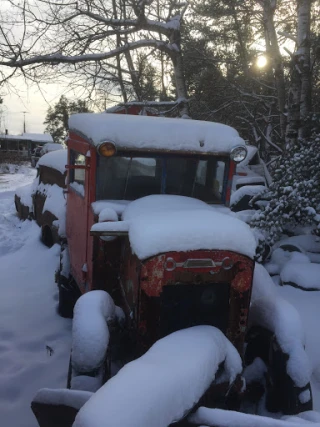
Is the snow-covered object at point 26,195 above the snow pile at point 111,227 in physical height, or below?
below

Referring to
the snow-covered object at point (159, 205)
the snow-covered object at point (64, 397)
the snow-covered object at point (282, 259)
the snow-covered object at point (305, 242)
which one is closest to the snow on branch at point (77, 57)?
the snow-covered object at point (305, 242)

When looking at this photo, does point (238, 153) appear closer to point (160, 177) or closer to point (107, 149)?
Result: point (160, 177)

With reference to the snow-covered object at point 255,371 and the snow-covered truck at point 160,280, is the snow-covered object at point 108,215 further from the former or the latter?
the snow-covered object at point 255,371

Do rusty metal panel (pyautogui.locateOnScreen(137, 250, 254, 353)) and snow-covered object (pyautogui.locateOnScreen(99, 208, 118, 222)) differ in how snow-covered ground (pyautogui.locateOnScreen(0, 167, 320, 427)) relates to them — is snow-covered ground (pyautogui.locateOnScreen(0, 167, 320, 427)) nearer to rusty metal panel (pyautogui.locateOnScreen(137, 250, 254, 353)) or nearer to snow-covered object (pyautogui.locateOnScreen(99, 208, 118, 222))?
rusty metal panel (pyautogui.locateOnScreen(137, 250, 254, 353))

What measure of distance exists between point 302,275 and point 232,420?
368cm

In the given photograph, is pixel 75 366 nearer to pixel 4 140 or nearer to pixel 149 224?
pixel 149 224

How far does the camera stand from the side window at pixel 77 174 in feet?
13.3

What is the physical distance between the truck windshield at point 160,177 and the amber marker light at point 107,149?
0.27 metres

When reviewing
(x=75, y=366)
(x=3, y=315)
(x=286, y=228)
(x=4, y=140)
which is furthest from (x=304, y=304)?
(x=4, y=140)

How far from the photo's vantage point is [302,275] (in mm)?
5480

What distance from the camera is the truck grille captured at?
Result: 284 cm

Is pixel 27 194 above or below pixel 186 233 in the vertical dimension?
below

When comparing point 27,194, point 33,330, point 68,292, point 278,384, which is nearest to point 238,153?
point 278,384

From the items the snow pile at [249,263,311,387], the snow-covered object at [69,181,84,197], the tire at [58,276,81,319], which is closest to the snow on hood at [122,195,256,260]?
the snow pile at [249,263,311,387]
